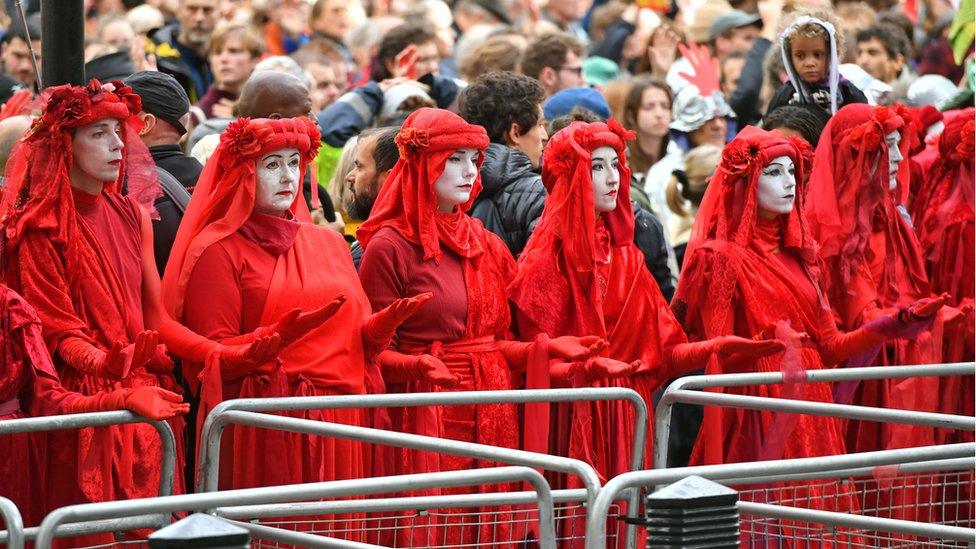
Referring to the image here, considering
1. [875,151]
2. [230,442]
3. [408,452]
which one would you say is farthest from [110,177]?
[875,151]

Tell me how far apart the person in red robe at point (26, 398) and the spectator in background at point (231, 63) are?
170 inches

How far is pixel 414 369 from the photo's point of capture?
6.11m

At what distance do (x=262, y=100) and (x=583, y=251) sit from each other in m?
1.57

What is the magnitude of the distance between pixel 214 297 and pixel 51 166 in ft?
2.26

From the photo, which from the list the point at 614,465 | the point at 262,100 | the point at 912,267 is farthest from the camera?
the point at 912,267

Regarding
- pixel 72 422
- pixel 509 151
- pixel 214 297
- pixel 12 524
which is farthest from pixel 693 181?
pixel 12 524

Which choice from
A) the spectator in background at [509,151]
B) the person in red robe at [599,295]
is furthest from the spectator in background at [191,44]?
the person in red robe at [599,295]

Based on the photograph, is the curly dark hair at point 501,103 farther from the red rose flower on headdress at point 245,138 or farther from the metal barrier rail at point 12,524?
the metal barrier rail at point 12,524

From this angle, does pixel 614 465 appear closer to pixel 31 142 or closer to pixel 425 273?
pixel 425 273

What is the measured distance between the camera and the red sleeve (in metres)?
5.94

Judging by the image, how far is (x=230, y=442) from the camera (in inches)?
235

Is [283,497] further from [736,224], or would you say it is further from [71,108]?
[736,224]

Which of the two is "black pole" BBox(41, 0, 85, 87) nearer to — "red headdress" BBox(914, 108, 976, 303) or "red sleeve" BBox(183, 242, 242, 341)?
"red sleeve" BBox(183, 242, 242, 341)

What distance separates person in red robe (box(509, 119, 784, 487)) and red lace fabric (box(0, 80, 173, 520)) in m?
1.60
